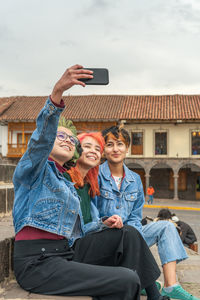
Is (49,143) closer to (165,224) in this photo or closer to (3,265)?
(3,265)

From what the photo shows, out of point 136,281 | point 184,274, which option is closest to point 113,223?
point 136,281

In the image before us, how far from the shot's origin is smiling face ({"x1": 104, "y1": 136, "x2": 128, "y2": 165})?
3.32 m

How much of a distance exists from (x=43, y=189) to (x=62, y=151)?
1.06ft

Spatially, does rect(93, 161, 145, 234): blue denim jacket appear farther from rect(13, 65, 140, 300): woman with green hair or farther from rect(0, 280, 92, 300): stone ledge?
rect(0, 280, 92, 300): stone ledge

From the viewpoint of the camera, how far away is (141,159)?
Result: 25625 mm

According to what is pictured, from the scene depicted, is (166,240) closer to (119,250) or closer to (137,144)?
(119,250)

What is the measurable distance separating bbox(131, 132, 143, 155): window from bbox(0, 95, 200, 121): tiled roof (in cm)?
155

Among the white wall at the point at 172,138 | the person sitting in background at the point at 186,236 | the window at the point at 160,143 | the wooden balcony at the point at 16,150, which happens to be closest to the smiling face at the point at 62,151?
the person sitting in background at the point at 186,236

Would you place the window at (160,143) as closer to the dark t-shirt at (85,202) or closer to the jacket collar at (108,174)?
the jacket collar at (108,174)

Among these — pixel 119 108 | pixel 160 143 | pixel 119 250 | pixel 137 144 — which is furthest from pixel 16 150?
pixel 119 250

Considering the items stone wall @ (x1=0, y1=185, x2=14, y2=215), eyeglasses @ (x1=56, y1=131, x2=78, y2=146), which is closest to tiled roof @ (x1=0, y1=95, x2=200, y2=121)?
stone wall @ (x1=0, y1=185, x2=14, y2=215)

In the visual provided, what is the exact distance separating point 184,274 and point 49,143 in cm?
275

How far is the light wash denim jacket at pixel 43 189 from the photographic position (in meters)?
2.03

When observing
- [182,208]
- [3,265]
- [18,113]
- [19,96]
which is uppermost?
[19,96]
